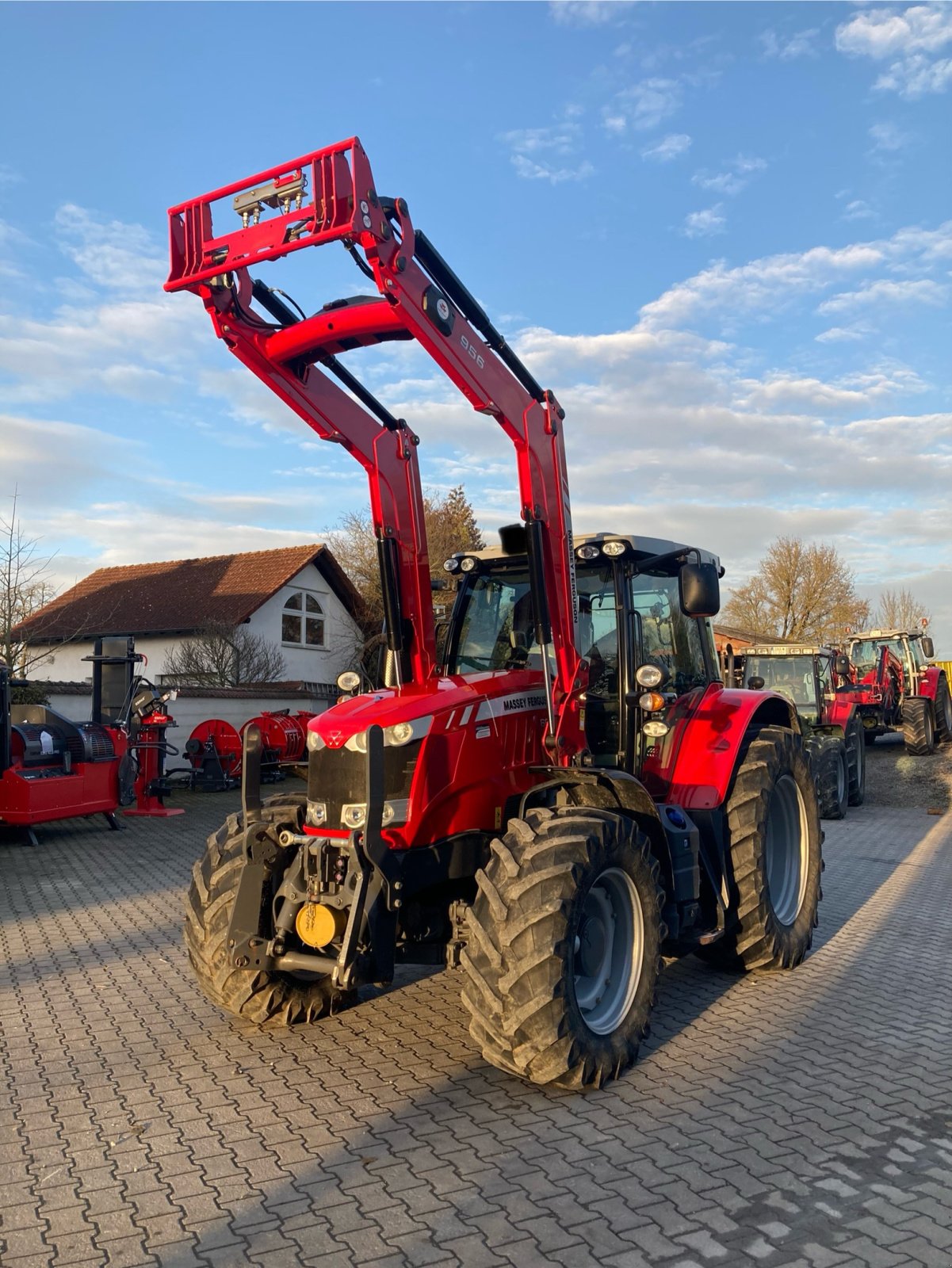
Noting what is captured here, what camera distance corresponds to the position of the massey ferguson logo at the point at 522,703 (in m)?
5.00

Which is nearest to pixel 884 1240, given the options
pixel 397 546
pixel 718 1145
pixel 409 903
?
pixel 718 1145

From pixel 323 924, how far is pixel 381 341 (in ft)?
8.65

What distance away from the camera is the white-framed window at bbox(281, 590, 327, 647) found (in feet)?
87.4

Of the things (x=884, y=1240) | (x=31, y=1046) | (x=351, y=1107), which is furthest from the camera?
(x=31, y=1046)

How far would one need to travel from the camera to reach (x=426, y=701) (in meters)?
4.64

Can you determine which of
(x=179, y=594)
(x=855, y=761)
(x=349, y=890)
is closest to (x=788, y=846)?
(x=349, y=890)

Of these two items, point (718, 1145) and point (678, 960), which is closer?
point (718, 1145)

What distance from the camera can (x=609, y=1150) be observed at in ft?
12.0

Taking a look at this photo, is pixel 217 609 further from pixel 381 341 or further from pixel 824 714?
→ pixel 381 341

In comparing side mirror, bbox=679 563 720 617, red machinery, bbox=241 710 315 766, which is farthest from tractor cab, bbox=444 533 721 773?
red machinery, bbox=241 710 315 766

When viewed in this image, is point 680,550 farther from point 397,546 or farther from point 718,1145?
point 718,1145

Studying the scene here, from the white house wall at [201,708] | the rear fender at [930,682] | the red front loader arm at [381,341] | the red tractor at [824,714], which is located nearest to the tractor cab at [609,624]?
the red front loader arm at [381,341]

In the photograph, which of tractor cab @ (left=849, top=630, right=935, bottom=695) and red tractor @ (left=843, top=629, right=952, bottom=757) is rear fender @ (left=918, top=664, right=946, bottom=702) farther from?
tractor cab @ (left=849, top=630, right=935, bottom=695)

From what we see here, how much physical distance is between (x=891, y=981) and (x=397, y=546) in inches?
151
